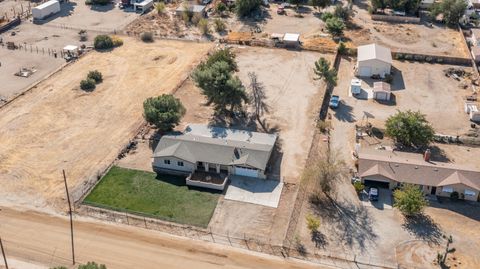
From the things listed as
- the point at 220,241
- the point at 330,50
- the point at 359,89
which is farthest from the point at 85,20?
the point at 220,241

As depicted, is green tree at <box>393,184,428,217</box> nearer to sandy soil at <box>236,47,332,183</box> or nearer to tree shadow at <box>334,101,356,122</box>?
sandy soil at <box>236,47,332,183</box>

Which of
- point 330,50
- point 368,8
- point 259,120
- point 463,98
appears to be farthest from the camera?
point 368,8

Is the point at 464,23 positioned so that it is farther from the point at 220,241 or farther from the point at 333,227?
the point at 220,241

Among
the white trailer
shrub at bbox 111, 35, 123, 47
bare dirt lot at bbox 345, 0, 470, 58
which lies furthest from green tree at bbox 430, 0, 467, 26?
the white trailer

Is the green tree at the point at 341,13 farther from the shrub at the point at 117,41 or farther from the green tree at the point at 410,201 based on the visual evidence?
the green tree at the point at 410,201

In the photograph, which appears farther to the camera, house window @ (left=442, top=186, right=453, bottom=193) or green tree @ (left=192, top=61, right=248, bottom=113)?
green tree @ (left=192, top=61, right=248, bottom=113)

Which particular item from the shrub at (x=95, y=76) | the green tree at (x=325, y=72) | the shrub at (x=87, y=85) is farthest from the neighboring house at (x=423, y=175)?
the shrub at (x=95, y=76)

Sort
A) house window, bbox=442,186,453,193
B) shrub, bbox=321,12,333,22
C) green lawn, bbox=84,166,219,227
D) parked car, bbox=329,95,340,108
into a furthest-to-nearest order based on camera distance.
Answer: shrub, bbox=321,12,333,22 < parked car, bbox=329,95,340,108 < house window, bbox=442,186,453,193 < green lawn, bbox=84,166,219,227
